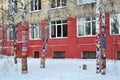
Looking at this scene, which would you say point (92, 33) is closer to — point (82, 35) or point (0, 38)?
point (82, 35)

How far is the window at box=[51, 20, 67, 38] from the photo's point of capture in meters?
36.2

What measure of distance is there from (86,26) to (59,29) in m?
3.65

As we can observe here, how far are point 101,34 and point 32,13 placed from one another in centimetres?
2108

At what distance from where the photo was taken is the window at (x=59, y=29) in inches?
1425

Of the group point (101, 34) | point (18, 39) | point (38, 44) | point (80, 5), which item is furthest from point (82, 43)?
point (101, 34)

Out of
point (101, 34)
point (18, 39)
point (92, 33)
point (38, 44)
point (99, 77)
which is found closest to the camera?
point (99, 77)

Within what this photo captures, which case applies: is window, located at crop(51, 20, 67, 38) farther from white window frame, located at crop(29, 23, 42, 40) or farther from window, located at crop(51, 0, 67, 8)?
white window frame, located at crop(29, 23, 42, 40)

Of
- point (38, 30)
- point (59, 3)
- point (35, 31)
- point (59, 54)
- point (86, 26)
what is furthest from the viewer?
point (35, 31)

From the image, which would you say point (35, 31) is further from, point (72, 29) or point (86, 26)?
point (86, 26)

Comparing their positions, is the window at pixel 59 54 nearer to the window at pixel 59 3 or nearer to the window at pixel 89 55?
the window at pixel 89 55

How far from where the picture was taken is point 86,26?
111 ft

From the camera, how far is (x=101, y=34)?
19766 millimetres

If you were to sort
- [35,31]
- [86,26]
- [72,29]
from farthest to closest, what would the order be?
[35,31]
[72,29]
[86,26]

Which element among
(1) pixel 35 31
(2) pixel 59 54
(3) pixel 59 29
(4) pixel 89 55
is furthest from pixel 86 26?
(1) pixel 35 31
